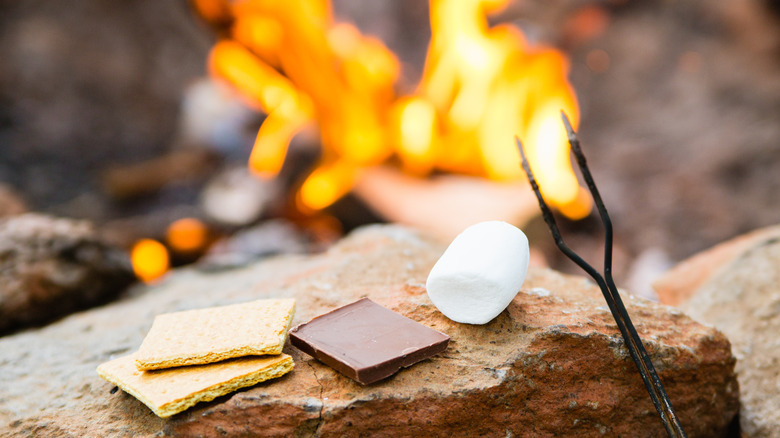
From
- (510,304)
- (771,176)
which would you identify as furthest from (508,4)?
(510,304)

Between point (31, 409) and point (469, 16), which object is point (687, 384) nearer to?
point (31, 409)

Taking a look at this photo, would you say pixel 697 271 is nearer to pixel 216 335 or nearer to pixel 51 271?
pixel 216 335

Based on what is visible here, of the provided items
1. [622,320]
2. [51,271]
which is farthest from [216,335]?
[51,271]

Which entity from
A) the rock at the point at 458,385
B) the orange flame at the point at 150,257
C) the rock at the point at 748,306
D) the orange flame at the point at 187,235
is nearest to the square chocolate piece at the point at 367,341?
the rock at the point at 458,385

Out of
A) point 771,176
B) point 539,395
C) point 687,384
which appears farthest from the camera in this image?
point 771,176

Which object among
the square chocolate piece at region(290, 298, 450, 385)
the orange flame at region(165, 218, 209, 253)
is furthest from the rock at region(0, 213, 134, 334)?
→ the orange flame at region(165, 218, 209, 253)

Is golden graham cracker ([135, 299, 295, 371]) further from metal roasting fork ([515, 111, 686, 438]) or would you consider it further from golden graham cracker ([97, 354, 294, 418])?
metal roasting fork ([515, 111, 686, 438])
